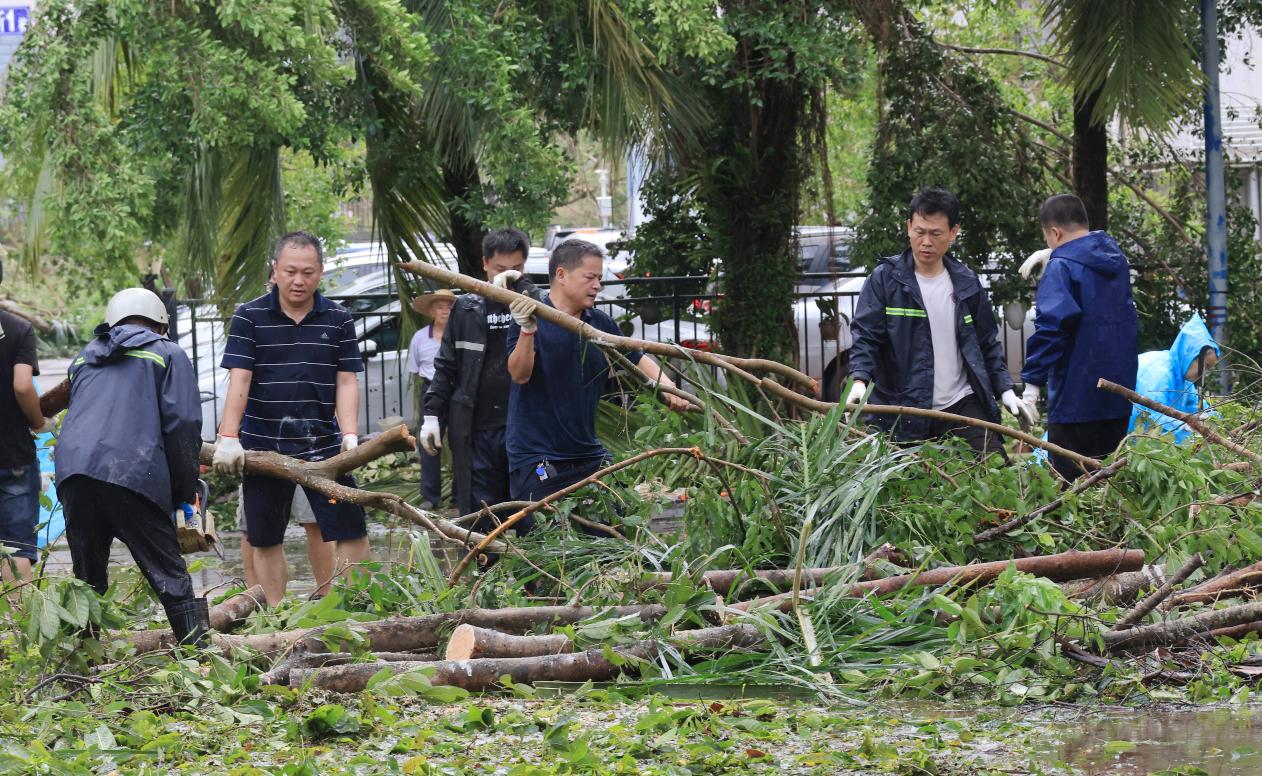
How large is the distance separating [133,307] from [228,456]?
0.90 metres

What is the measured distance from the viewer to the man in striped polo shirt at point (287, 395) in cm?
660

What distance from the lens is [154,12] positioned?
744cm

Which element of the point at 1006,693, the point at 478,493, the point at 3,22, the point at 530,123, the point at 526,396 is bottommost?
the point at 1006,693

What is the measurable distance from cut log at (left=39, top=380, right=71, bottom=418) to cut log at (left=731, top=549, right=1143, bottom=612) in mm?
3181

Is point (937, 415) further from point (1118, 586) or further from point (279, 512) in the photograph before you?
point (279, 512)

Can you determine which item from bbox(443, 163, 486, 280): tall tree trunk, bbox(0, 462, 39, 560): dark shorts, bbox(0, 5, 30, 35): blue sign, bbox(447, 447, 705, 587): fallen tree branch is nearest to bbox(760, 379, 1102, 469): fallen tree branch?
bbox(447, 447, 705, 587): fallen tree branch

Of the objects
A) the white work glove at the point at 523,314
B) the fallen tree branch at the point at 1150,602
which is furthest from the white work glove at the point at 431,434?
the fallen tree branch at the point at 1150,602

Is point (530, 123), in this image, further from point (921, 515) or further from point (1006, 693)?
point (1006, 693)

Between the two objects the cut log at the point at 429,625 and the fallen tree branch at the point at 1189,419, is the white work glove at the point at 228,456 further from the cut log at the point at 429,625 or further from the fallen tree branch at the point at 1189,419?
the fallen tree branch at the point at 1189,419

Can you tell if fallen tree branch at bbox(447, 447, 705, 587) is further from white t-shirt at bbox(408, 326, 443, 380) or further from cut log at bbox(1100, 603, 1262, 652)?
white t-shirt at bbox(408, 326, 443, 380)

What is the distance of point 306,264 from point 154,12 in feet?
5.90

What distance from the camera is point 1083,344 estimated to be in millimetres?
6910

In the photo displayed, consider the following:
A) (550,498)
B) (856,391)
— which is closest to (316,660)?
(550,498)

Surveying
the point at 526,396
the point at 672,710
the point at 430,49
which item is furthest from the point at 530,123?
the point at 672,710
